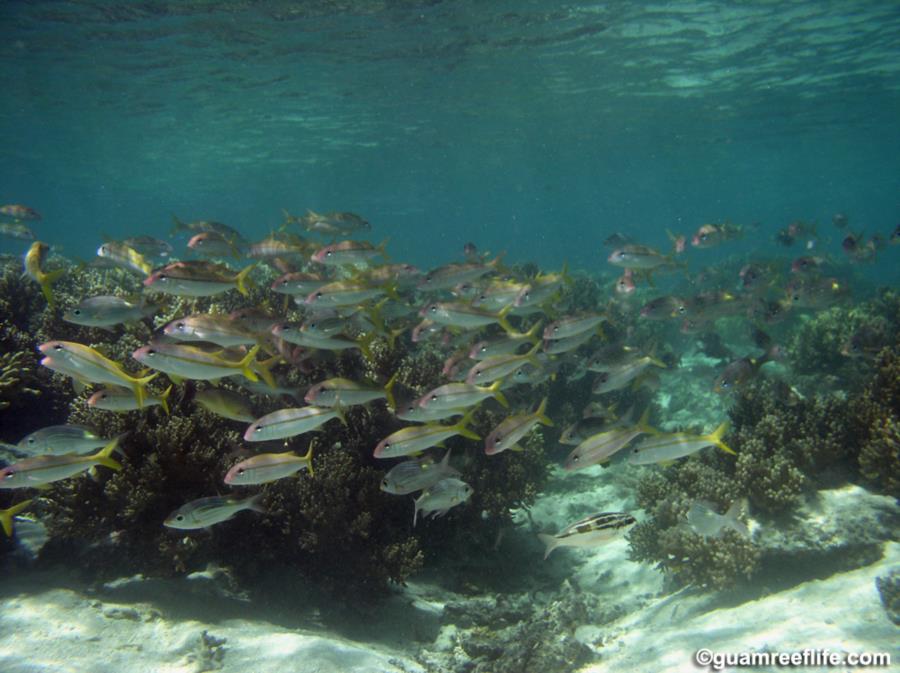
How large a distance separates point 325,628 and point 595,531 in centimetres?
315

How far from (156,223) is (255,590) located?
14749 centimetres

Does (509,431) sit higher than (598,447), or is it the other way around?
(509,431)

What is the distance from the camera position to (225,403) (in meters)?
4.82

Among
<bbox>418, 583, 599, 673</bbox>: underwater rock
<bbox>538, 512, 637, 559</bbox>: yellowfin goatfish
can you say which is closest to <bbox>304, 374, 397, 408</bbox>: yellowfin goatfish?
<bbox>538, 512, 637, 559</bbox>: yellowfin goatfish

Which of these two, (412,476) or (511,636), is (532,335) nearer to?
(412,476)

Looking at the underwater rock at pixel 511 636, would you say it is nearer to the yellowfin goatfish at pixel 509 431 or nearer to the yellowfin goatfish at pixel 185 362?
the yellowfin goatfish at pixel 509 431

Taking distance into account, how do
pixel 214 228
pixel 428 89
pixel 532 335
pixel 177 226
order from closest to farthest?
pixel 532 335
pixel 214 228
pixel 177 226
pixel 428 89

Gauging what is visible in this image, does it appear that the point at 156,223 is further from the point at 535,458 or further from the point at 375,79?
the point at 535,458

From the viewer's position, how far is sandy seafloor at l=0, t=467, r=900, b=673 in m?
4.30

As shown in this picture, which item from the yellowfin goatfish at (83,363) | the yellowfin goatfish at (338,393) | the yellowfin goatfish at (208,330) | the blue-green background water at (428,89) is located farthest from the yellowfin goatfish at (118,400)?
the blue-green background water at (428,89)

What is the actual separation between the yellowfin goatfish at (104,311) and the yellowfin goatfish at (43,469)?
1.56 meters

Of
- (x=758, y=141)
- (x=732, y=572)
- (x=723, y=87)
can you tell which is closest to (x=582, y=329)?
(x=732, y=572)

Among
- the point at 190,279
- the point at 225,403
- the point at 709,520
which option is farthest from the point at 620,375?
the point at 190,279

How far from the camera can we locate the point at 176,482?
17.3 ft
